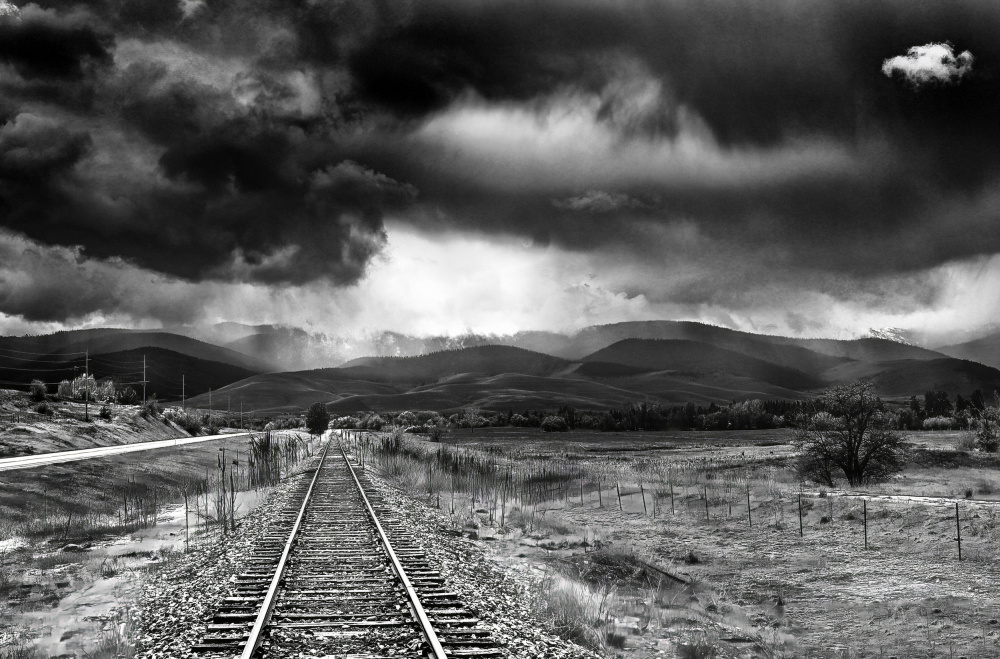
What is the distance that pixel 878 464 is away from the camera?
1522 inches

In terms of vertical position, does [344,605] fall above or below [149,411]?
below

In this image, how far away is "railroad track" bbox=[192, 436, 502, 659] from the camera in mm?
8805

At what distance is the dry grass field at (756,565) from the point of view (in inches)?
528

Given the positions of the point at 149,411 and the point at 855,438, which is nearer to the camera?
the point at 855,438

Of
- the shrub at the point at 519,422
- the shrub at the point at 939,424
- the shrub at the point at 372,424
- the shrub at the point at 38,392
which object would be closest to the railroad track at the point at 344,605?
the shrub at the point at 38,392

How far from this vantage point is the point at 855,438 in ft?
125

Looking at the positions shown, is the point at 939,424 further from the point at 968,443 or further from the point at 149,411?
the point at 149,411

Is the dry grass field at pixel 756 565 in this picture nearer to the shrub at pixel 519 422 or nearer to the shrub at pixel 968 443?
the shrub at pixel 968 443

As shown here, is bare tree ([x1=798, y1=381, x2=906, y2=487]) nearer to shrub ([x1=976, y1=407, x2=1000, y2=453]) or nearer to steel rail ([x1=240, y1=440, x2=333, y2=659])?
shrub ([x1=976, y1=407, x2=1000, y2=453])

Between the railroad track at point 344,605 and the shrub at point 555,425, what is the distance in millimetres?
128147

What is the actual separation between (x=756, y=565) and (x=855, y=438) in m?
20.9

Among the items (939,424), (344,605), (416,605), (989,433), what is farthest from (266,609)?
(939,424)

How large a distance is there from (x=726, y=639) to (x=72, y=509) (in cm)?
2383

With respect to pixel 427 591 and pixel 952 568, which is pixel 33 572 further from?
pixel 952 568
